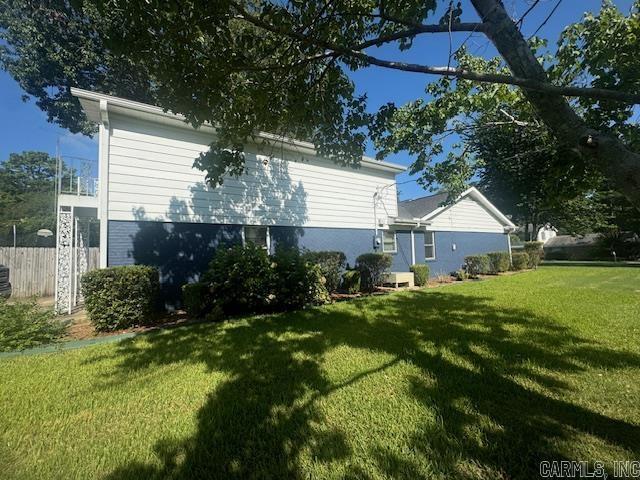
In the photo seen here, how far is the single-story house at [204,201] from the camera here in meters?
7.61

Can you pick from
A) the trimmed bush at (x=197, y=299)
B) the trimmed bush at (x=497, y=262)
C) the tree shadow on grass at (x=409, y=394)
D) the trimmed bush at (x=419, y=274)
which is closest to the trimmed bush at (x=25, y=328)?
the tree shadow on grass at (x=409, y=394)

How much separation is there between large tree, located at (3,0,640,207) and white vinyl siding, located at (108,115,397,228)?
5.91 ft

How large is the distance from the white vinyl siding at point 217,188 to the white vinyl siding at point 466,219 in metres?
4.99

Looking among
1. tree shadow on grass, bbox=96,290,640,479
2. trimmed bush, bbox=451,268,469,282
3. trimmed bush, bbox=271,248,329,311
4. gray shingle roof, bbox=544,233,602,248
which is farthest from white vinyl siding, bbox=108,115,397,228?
gray shingle roof, bbox=544,233,602,248

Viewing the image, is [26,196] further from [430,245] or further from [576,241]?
[576,241]

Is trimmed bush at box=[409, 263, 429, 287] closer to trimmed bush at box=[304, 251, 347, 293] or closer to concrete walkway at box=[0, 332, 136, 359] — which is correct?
trimmed bush at box=[304, 251, 347, 293]

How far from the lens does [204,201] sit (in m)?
8.91

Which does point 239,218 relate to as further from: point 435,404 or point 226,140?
point 435,404

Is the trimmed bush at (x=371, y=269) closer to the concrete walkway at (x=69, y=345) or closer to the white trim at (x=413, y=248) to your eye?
the white trim at (x=413, y=248)

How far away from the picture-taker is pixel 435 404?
120 inches

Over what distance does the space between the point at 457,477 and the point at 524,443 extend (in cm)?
75

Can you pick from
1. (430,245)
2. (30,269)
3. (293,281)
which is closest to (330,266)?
(293,281)

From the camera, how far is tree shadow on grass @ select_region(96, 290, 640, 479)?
7.45ft

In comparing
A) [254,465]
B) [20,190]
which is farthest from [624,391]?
[20,190]
